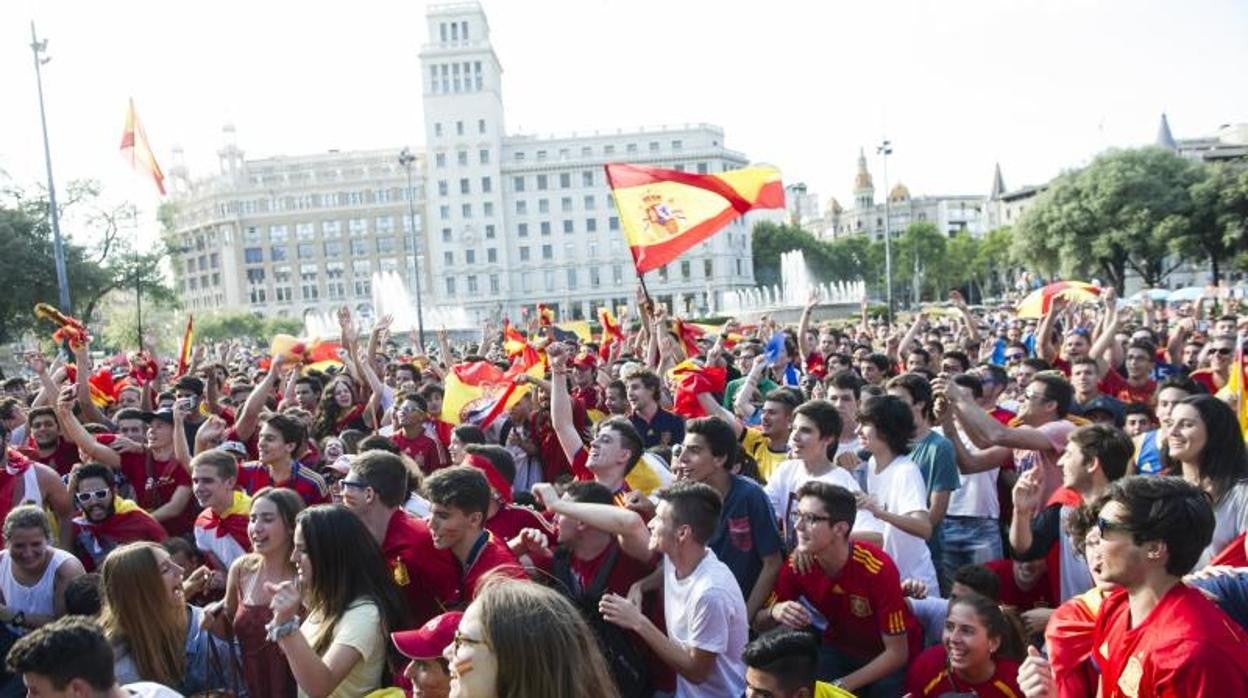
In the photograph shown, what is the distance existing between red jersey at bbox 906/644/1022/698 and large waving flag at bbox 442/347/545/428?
15.6 feet

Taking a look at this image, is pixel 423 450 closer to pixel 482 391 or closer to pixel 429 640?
pixel 482 391

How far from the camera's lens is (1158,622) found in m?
2.66

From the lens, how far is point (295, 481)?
247 inches

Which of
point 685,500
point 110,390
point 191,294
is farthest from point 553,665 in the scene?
point 191,294

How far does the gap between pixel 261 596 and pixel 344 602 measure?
0.77 meters

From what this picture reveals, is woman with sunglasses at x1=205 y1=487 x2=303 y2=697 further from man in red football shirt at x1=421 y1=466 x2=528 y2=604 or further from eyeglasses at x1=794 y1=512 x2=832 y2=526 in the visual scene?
eyeglasses at x1=794 y1=512 x2=832 y2=526

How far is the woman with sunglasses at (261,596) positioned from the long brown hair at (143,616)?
25cm

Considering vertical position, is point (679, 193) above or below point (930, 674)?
above

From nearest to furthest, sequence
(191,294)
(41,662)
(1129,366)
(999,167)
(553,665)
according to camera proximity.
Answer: (553,665) → (41,662) → (1129,366) → (191,294) → (999,167)

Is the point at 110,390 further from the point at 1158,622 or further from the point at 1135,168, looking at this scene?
the point at 1135,168

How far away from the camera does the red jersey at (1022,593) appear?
455 cm

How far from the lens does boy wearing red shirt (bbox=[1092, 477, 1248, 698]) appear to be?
8.20 feet

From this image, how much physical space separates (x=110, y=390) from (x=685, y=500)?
32.7ft

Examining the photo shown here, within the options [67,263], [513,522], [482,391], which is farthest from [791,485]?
[67,263]
